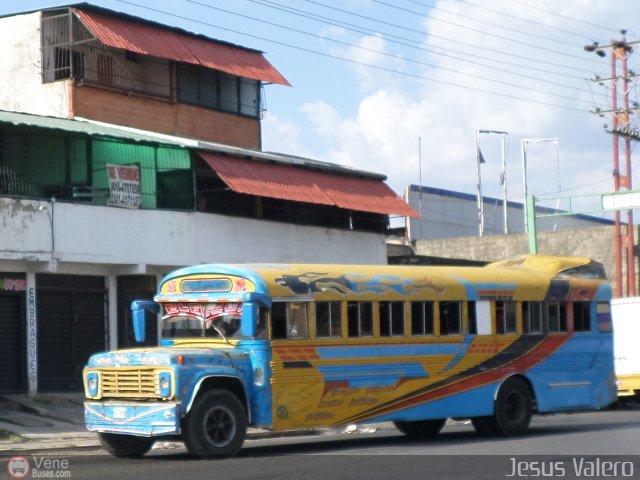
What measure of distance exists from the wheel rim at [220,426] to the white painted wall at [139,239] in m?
10.9

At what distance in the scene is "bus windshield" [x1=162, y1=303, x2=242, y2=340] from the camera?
52.0 feet

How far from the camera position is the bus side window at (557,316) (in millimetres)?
19609

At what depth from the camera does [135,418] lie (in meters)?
14.9

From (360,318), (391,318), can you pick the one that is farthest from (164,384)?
(391,318)

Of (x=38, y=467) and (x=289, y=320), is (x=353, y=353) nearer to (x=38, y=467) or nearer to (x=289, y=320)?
(x=289, y=320)

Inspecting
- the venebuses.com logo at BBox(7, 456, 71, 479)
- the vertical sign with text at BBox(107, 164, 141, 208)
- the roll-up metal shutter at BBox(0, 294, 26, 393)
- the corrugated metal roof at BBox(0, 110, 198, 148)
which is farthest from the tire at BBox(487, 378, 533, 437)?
the corrugated metal roof at BBox(0, 110, 198, 148)

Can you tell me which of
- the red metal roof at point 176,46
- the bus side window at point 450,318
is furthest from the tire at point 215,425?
the red metal roof at point 176,46

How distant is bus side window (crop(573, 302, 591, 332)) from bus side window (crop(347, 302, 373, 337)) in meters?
4.55

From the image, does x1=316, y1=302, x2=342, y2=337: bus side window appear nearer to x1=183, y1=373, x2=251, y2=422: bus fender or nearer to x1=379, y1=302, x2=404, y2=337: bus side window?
x1=379, y1=302, x2=404, y2=337: bus side window

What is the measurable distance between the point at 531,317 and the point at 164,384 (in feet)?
23.3

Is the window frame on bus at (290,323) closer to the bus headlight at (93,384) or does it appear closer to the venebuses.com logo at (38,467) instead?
the bus headlight at (93,384)

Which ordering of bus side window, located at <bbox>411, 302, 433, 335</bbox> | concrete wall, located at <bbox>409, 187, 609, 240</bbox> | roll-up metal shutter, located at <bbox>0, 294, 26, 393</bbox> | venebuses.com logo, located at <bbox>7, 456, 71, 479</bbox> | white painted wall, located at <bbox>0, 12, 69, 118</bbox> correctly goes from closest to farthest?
venebuses.com logo, located at <bbox>7, 456, 71, 479</bbox>
bus side window, located at <bbox>411, 302, 433, 335</bbox>
roll-up metal shutter, located at <bbox>0, 294, 26, 393</bbox>
white painted wall, located at <bbox>0, 12, 69, 118</bbox>
concrete wall, located at <bbox>409, 187, 609, 240</bbox>

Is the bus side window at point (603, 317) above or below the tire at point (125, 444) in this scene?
above

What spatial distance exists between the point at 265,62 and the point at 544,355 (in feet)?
63.3
